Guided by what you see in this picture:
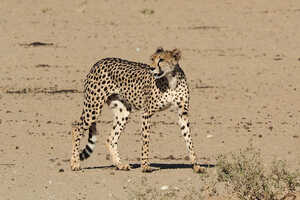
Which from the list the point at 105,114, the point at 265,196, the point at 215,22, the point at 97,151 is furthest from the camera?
the point at 215,22

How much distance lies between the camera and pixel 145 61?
25.4 meters

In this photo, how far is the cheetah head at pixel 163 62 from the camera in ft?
41.7

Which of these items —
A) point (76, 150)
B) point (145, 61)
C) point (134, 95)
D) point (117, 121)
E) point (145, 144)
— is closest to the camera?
point (145, 144)

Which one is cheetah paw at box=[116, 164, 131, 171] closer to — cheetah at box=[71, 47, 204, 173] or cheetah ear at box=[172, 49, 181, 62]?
cheetah at box=[71, 47, 204, 173]

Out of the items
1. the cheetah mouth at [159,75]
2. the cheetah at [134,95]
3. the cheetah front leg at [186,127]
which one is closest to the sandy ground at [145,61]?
the cheetah front leg at [186,127]

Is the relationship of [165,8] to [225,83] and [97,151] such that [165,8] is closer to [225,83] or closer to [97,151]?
[225,83]

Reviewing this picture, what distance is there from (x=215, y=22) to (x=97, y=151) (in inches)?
665

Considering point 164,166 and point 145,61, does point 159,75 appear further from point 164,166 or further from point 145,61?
point 145,61

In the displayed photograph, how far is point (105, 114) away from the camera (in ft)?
61.4

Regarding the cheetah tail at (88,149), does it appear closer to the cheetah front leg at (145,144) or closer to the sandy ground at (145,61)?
the sandy ground at (145,61)

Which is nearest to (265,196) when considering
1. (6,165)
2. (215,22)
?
(6,165)

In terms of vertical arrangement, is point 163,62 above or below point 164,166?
above

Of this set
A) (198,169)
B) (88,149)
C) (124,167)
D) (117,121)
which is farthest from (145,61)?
(198,169)

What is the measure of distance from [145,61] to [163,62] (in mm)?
12638
